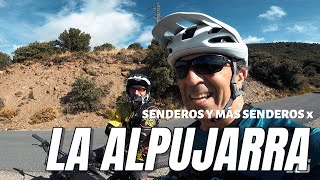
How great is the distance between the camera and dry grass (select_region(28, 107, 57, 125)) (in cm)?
2081

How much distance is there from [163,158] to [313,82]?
35.9 m

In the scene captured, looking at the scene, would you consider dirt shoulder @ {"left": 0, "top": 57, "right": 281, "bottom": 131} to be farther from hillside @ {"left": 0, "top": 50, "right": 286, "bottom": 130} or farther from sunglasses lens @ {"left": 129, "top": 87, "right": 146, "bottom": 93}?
sunglasses lens @ {"left": 129, "top": 87, "right": 146, "bottom": 93}

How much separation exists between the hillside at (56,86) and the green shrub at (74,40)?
618 cm

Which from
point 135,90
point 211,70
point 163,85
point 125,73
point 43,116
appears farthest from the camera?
point 125,73

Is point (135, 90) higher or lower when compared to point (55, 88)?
lower

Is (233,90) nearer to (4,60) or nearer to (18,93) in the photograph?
(18,93)

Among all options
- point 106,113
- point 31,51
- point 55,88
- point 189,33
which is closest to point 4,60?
point 31,51

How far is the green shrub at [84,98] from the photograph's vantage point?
22078 millimetres

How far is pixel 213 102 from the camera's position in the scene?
5.94ft

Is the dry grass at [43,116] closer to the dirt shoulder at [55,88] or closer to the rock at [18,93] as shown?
the dirt shoulder at [55,88]

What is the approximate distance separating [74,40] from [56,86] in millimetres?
12099

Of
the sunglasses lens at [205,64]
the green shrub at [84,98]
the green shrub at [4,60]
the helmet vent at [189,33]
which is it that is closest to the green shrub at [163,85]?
the green shrub at [84,98]

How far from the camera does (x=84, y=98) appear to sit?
22.6 m

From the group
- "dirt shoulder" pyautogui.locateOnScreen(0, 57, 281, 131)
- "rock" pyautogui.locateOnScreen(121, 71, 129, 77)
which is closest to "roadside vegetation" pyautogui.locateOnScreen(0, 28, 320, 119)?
"dirt shoulder" pyautogui.locateOnScreen(0, 57, 281, 131)
